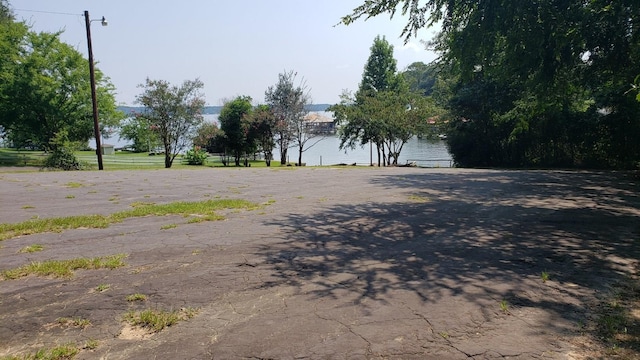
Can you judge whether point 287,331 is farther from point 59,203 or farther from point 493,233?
point 59,203

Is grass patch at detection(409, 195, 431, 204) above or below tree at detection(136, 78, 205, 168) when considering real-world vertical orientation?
below

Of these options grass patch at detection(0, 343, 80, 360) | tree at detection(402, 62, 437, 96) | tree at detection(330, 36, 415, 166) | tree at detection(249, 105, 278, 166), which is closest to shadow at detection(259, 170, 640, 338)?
grass patch at detection(0, 343, 80, 360)

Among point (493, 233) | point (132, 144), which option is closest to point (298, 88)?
point (493, 233)

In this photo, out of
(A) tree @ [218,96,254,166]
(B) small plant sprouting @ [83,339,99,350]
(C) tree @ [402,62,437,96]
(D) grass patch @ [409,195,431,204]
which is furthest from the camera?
(A) tree @ [218,96,254,166]

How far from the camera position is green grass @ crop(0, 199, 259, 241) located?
5.44m

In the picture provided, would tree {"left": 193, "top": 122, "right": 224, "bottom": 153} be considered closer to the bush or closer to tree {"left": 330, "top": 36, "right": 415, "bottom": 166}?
the bush

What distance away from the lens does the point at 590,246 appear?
5.13 metres

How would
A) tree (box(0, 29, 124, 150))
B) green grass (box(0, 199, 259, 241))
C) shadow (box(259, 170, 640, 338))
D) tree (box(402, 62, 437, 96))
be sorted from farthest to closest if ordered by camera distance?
tree (box(0, 29, 124, 150)) → tree (box(402, 62, 437, 96)) → green grass (box(0, 199, 259, 241)) → shadow (box(259, 170, 640, 338))

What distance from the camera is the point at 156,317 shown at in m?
2.96

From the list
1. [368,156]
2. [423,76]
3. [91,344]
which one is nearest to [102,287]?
[91,344]

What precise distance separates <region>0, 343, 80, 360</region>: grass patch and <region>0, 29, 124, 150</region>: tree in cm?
2528

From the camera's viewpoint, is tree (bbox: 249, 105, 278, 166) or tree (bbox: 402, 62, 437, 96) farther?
tree (bbox: 249, 105, 278, 166)

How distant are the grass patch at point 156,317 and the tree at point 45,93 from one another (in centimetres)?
2508

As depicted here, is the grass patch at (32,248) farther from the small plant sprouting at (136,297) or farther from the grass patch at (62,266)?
the small plant sprouting at (136,297)
